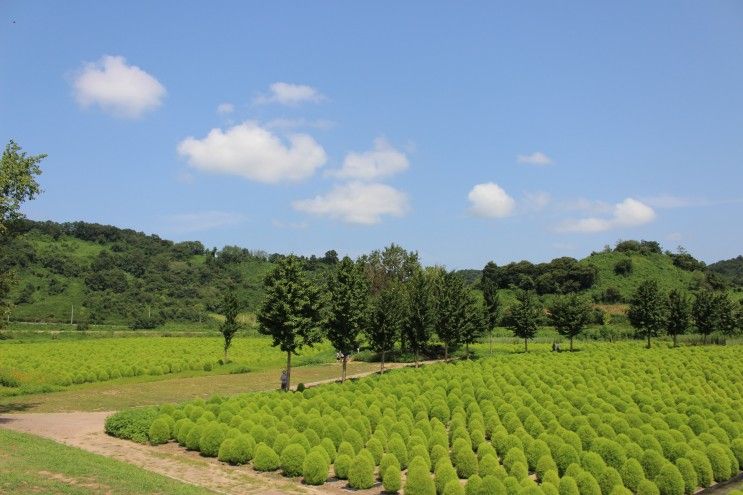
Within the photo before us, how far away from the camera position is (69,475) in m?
13.2

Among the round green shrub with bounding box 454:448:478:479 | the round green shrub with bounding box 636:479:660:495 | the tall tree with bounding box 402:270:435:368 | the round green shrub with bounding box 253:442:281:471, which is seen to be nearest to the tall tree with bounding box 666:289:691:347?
the tall tree with bounding box 402:270:435:368

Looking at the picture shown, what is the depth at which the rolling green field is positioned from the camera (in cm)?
3481

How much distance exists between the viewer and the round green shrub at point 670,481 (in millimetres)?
14477

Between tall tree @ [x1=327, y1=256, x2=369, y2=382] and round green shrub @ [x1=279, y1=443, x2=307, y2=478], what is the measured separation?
18.7 m

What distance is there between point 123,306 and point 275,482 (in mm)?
92099

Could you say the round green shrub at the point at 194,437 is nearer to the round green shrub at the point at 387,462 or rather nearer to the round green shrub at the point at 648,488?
the round green shrub at the point at 387,462

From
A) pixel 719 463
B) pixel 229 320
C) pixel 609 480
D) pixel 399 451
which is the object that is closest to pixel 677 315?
pixel 229 320

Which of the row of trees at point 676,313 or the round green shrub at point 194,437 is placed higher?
the row of trees at point 676,313

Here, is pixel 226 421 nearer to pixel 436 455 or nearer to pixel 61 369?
pixel 436 455

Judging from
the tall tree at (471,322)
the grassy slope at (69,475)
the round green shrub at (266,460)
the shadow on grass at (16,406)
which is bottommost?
the shadow on grass at (16,406)

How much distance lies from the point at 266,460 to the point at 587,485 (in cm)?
856

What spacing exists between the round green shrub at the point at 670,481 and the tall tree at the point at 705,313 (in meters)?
53.2

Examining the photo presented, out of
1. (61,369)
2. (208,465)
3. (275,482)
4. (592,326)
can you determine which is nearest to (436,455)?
(275,482)

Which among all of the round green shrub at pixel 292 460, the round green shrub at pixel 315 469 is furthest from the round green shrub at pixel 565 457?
the round green shrub at pixel 292 460
